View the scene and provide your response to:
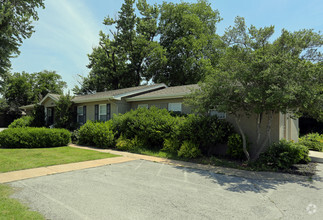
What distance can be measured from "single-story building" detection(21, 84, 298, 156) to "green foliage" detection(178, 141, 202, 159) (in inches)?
94.0

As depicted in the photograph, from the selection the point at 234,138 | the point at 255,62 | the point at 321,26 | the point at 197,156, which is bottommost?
the point at 197,156

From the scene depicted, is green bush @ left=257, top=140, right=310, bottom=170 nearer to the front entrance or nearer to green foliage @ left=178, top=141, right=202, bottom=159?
green foliage @ left=178, top=141, right=202, bottom=159

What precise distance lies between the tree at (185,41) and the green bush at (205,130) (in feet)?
61.5

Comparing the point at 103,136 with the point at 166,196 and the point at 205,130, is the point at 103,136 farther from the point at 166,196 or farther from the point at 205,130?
the point at 166,196

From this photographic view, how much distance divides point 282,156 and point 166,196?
525 centimetres

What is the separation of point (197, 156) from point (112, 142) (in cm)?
515

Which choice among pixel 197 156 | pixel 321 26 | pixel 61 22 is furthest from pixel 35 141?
pixel 321 26

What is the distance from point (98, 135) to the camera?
12344 mm

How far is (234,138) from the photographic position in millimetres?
9086

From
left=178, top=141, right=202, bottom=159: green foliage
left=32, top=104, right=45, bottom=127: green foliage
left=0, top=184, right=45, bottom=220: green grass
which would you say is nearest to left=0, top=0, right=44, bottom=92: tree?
left=0, top=184, right=45, bottom=220: green grass

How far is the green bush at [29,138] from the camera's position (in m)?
11.5

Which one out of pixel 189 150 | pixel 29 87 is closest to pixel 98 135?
pixel 189 150

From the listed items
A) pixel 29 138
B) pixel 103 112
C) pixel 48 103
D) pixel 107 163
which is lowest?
pixel 107 163

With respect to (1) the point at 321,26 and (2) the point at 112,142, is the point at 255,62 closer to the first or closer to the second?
(1) the point at 321,26
